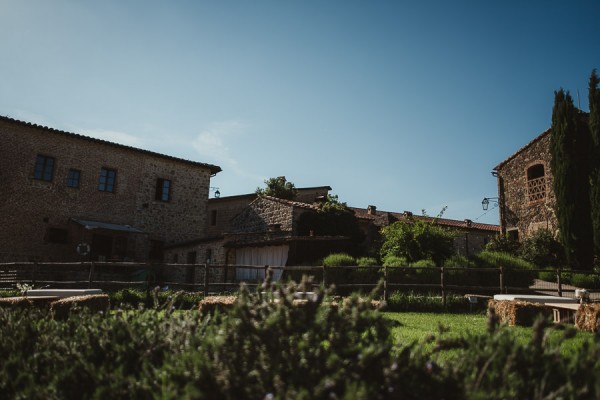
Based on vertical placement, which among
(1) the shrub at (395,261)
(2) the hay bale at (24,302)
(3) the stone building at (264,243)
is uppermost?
(3) the stone building at (264,243)

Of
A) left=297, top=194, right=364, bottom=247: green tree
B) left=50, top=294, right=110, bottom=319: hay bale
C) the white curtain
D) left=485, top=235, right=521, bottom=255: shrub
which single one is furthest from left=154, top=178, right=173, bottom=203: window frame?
left=485, top=235, right=521, bottom=255: shrub

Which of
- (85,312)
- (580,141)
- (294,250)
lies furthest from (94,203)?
(580,141)

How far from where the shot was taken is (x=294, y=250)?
1933 centimetres

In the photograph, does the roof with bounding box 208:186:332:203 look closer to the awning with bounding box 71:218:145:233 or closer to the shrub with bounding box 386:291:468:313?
the awning with bounding box 71:218:145:233

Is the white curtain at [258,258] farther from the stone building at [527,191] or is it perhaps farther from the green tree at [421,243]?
the stone building at [527,191]

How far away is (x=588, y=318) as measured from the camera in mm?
7258

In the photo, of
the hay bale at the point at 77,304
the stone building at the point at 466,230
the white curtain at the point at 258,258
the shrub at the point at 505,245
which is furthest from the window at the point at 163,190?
the shrub at the point at 505,245

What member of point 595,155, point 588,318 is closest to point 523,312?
point 588,318

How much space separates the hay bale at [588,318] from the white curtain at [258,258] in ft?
41.8

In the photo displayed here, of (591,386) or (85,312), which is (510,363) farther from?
(85,312)

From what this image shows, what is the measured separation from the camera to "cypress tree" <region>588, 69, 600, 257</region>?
18906mm

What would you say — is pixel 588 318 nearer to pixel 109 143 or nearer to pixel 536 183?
pixel 536 183

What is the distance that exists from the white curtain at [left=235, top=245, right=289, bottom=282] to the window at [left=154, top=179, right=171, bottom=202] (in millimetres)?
7224

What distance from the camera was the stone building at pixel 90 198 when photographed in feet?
68.7
